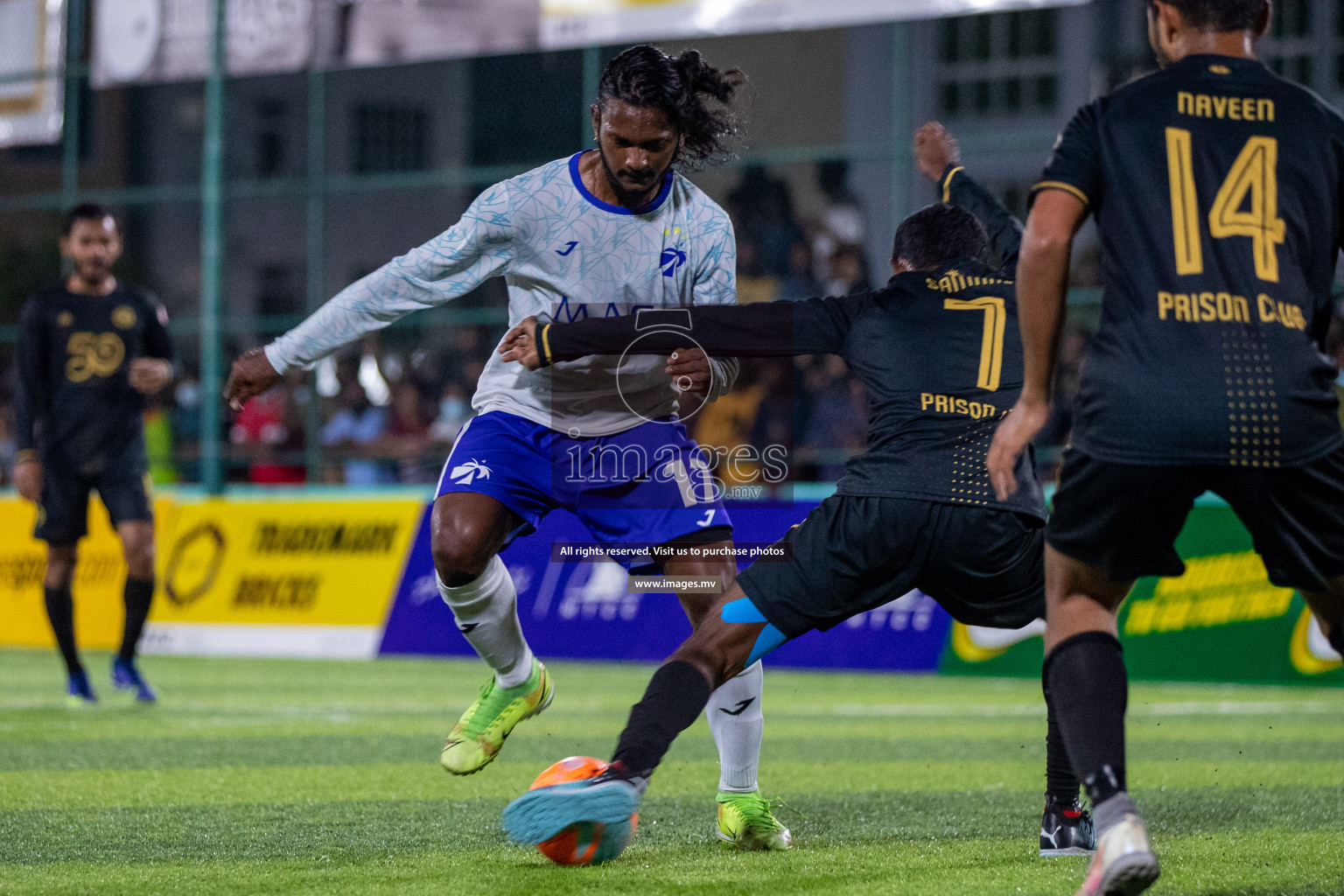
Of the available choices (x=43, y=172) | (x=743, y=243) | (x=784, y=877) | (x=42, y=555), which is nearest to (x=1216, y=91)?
(x=784, y=877)

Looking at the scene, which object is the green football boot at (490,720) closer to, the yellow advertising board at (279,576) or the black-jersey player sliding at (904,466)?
the black-jersey player sliding at (904,466)

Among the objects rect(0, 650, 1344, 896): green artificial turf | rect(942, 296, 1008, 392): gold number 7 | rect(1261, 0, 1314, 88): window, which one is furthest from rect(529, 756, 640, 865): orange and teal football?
rect(1261, 0, 1314, 88): window

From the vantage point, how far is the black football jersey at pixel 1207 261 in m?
3.24

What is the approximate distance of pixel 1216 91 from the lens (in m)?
3.33

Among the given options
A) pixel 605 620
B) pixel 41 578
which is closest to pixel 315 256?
pixel 41 578

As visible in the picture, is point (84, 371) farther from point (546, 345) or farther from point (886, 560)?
point (886, 560)

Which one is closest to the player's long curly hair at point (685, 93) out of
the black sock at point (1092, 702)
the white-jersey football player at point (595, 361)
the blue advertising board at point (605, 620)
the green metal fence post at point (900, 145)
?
the white-jersey football player at point (595, 361)

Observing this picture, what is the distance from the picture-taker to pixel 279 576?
515 inches

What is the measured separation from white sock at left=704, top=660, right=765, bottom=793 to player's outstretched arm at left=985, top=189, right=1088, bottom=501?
1.57 meters

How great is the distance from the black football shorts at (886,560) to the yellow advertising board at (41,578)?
9957mm

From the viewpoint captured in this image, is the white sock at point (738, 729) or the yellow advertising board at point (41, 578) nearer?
the white sock at point (738, 729)

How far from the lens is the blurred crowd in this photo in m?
14.2

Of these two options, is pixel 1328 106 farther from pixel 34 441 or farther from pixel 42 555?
pixel 42 555

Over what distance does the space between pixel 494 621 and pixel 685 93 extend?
5.66 feet
